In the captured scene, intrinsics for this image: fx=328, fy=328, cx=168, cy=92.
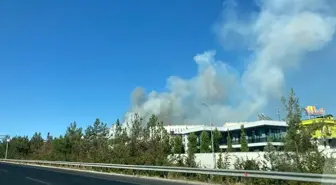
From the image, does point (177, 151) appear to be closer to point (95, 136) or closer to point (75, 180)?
point (75, 180)

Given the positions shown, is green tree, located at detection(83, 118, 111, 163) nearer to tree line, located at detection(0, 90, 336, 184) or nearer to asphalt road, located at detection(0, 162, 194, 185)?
tree line, located at detection(0, 90, 336, 184)

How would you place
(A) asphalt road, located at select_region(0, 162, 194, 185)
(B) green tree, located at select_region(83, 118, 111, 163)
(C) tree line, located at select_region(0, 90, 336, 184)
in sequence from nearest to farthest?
1. (C) tree line, located at select_region(0, 90, 336, 184)
2. (A) asphalt road, located at select_region(0, 162, 194, 185)
3. (B) green tree, located at select_region(83, 118, 111, 163)

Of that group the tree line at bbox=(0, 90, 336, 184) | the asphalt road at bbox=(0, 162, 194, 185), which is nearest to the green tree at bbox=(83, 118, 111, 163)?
the tree line at bbox=(0, 90, 336, 184)

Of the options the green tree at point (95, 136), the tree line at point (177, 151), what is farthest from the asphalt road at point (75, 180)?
the green tree at point (95, 136)

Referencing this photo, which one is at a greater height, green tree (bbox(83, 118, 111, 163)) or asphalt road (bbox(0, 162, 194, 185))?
green tree (bbox(83, 118, 111, 163))

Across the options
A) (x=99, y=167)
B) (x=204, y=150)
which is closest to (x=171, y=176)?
(x=99, y=167)

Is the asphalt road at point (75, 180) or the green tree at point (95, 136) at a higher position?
the green tree at point (95, 136)

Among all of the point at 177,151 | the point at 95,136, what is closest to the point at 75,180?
the point at 177,151

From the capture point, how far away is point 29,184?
17.4 meters

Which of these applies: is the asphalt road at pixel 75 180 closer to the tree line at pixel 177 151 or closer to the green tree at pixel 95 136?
the tree line at pixel 177 151

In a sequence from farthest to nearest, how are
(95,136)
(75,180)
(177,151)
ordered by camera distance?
(95,136) → (177,151) → (75,180)

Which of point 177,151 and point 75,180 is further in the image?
point 177,151

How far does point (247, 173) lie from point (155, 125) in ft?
57.9

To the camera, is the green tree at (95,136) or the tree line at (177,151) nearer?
the tree line at (177,151)
